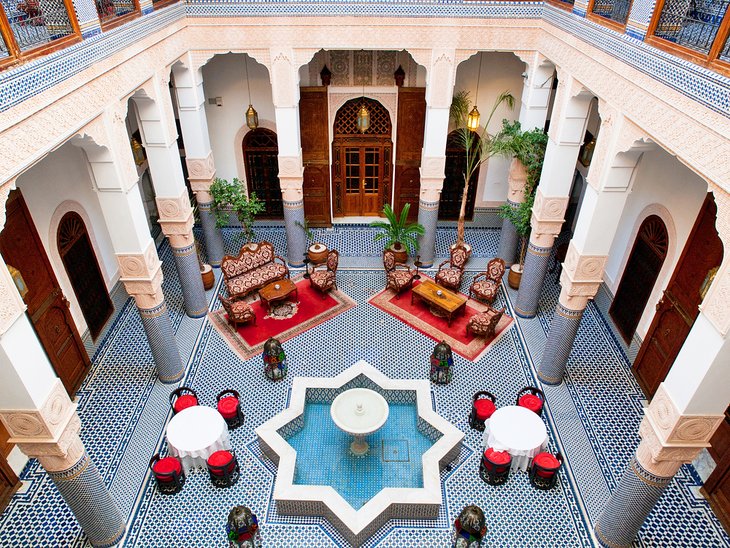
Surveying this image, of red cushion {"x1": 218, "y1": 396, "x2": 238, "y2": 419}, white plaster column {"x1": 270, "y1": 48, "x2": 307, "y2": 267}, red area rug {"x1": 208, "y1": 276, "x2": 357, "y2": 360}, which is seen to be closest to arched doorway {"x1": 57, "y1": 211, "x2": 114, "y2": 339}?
red area rug {"x1": 208, "y1": 276, "x2": 357, "y2": 360}

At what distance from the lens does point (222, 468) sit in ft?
15.3

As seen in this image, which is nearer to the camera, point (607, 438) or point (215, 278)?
point (607, 438)

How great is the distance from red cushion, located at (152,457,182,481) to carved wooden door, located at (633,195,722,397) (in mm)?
4891

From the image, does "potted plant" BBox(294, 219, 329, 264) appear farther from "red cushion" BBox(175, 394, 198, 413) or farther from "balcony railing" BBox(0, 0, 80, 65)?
"balcony railing" BBox(0, 0, 80, 65)

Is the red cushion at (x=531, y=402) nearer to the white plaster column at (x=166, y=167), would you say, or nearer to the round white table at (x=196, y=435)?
the round white table at (x=196, y=435)

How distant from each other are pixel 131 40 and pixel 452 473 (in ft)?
16.0

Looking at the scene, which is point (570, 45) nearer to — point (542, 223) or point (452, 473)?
point (542, 223)

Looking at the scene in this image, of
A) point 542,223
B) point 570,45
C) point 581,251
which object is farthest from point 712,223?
point 570,45

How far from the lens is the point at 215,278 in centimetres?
771

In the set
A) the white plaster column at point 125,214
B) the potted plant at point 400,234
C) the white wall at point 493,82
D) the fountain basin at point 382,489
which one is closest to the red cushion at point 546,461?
the fountain basin at point 382,489

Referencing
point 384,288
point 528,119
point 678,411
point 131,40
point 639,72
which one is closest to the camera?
point 678,411

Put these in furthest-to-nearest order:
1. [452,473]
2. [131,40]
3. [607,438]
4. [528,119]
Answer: [528,119] < [607,438] < [452,473] < [131,40]

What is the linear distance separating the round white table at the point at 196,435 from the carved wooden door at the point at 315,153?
436 centimetres

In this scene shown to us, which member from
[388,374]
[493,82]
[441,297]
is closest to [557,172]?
[441,297]
